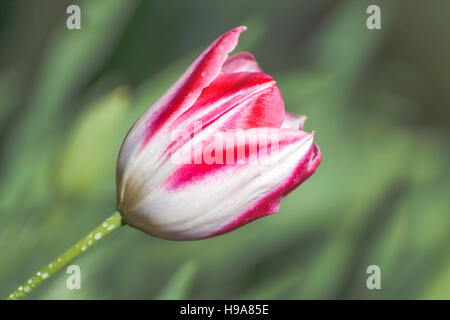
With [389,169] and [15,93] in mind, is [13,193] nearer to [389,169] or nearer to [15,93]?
[15,93]

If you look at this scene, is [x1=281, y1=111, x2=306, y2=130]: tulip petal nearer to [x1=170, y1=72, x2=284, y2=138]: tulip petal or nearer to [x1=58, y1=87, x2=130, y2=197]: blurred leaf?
[x1=170, y1=72, x2=284, y2=138]: tulip petal

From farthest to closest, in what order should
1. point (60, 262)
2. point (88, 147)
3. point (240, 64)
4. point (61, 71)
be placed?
1. point (61, 71)
2. point (88, 147)
3. point (240, 64)
4. point (60, 262)

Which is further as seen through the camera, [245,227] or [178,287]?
[245,227]

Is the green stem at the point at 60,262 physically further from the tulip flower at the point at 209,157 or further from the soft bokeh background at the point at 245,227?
the soft bokeh background at the point at 245,227

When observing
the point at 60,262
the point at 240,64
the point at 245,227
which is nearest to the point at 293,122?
the point at 240,64

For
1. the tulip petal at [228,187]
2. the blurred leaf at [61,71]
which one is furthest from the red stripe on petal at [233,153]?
the blurred leaf at [61,71]

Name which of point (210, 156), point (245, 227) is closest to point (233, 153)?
point (210, 156)

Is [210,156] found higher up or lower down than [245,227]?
higher up

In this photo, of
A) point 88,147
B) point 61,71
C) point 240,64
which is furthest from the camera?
point 61,71

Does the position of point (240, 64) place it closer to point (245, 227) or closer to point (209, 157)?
point (209, 157)
